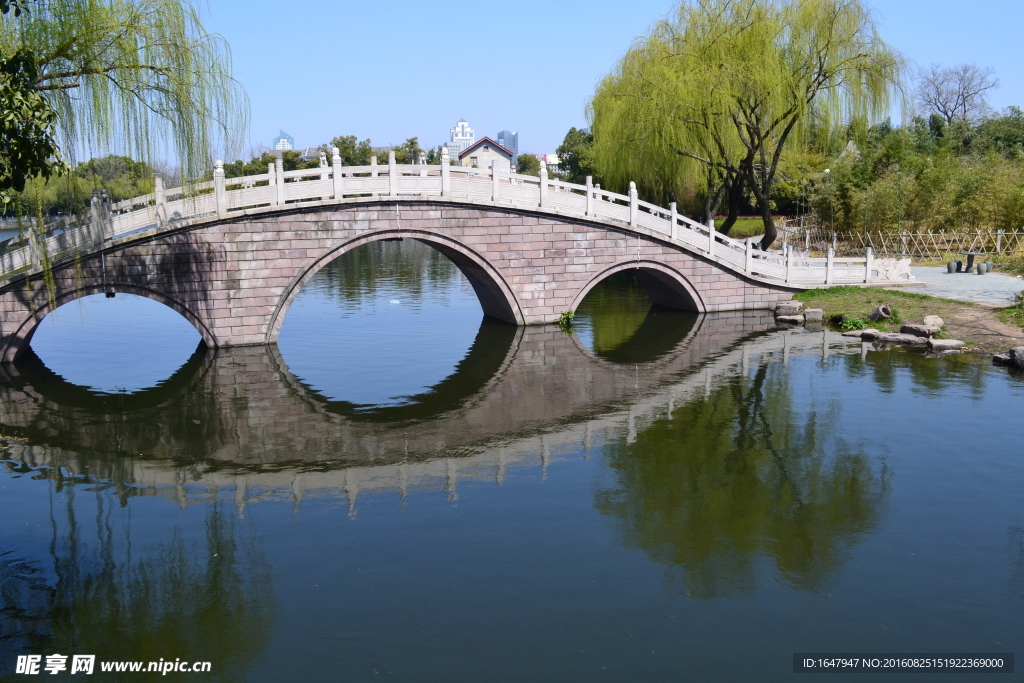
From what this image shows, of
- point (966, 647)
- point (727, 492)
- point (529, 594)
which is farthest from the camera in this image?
point (727, 492)

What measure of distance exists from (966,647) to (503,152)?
3161 inches

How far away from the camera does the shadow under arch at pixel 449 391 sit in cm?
1270

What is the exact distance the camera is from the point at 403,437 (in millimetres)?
11547

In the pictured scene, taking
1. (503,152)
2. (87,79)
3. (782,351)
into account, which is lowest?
(782,351)

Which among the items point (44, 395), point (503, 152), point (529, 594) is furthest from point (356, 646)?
point (503, 152)

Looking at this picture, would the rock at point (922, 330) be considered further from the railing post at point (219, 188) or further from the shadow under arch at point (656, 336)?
the railing post at point (219, 188)

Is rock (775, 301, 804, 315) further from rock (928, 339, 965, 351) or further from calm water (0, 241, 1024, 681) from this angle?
rock (928, 339, 965, 351)

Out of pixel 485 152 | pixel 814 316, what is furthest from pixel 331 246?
pixel 485 152

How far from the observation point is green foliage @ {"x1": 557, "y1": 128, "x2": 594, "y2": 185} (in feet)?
158

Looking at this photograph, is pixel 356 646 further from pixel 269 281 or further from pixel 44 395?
pixel 269 281

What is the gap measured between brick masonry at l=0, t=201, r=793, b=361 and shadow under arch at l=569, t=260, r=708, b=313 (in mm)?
38

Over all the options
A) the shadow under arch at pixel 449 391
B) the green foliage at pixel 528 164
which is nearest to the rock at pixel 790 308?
the shadow under arch at pixel 449 391

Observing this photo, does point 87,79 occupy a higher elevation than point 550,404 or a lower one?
higher

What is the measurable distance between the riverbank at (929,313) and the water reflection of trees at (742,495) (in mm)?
6109
